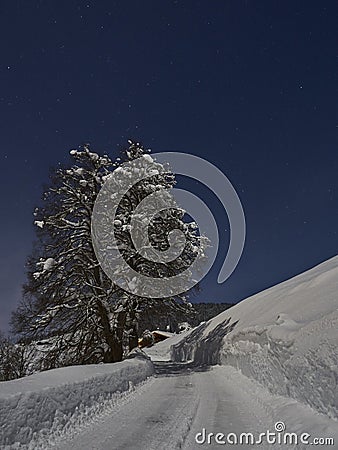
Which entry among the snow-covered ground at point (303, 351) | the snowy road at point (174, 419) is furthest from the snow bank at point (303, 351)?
the snowy road at point (174, 419)

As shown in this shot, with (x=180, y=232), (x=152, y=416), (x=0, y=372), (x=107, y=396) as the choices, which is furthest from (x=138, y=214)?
(x=0, y=372)

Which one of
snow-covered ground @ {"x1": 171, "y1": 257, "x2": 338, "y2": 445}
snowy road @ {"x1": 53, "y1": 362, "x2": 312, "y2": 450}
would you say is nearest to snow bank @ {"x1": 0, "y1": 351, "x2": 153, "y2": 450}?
snowy road @ {"x1": 53, "y1": 362, "x2": 312, "y2": 450}

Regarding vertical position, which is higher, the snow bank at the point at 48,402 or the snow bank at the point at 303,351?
the snow bank at the point at 48,402

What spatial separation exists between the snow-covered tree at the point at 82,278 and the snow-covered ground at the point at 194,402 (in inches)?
159

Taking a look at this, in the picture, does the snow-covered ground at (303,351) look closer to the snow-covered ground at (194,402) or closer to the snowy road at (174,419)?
the snow-covered ground at (194,402)

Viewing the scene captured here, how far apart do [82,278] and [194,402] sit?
27.6 feet

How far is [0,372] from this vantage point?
4288 centimetres

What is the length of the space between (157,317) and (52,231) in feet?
19.5

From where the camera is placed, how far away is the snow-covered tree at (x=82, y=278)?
15727 millimetres

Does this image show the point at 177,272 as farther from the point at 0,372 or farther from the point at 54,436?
the point at 0,372

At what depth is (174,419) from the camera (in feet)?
24.3

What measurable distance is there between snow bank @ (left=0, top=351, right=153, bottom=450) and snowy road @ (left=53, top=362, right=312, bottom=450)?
0.36 meters

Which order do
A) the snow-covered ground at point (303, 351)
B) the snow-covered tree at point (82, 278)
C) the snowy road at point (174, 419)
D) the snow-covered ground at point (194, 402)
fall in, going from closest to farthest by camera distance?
the snow-covered ground at point (194, 402) < the snowy road at point (174, 419) < the snow-covered ground at point (303, 351) < the snow-covered tree at point (82, 278)

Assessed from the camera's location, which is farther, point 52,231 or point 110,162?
point 110,162
